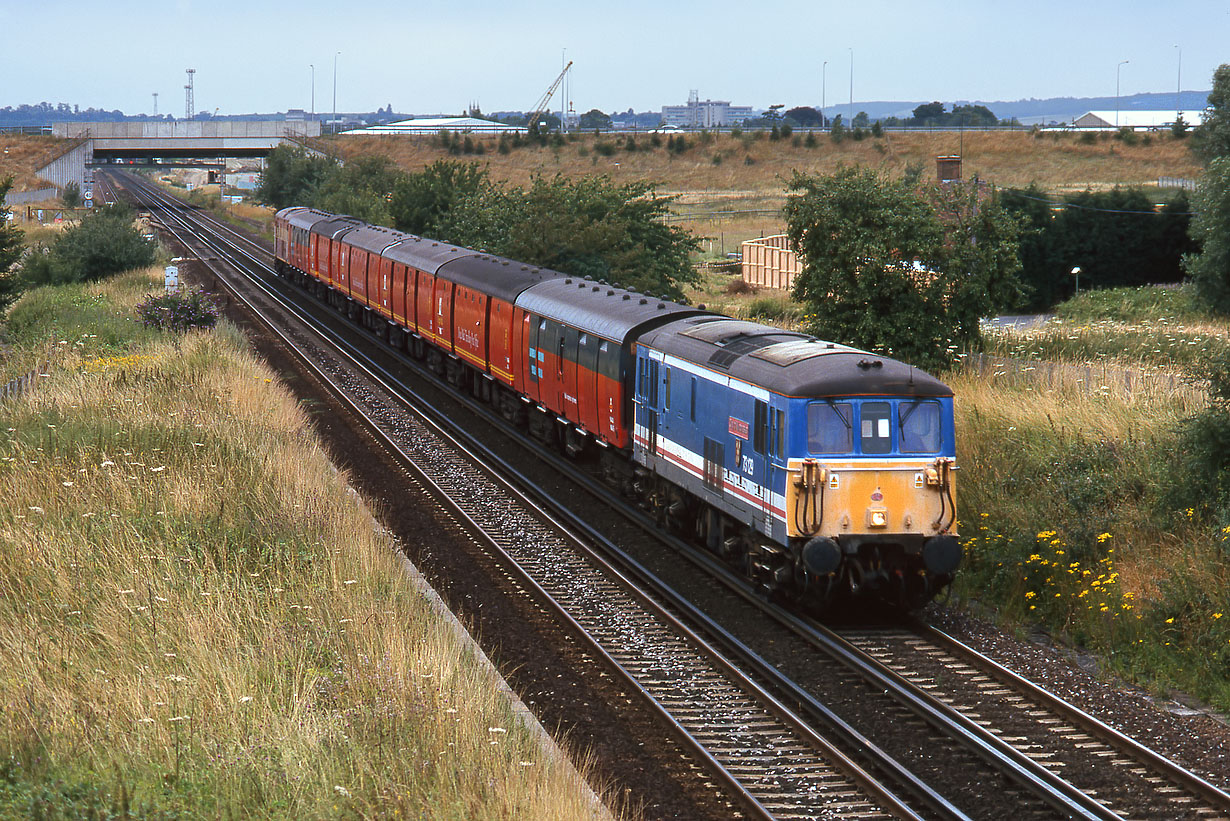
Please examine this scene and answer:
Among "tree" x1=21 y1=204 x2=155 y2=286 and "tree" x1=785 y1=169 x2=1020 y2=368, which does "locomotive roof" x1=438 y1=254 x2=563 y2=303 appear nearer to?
"tree" x1=785 y1=169 x2=1020 y2=368

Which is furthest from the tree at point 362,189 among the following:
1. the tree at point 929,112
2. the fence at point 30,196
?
the tree at point 929,112

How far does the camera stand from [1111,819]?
914 cm

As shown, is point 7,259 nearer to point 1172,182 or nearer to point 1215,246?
point 1215,246

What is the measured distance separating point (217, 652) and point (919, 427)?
7687 mm

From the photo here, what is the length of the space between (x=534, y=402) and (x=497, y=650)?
11.1 metres

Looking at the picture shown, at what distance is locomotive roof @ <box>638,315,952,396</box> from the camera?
13578mm

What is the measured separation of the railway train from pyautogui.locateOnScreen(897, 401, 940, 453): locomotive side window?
0.01m

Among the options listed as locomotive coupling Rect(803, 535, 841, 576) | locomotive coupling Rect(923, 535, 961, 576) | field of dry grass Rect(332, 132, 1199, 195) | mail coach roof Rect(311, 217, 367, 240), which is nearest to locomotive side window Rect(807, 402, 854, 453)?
locomotive coupling Rect(803, 535, 841, 576)

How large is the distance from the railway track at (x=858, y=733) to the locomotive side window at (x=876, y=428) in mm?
2057

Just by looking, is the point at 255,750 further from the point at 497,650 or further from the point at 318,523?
the point at 318,523

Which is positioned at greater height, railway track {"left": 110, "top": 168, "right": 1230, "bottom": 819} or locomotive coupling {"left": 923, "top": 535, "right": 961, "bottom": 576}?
locomotive coupling {"left": 923, "top": 535, "right": 961, "bottom": 576}

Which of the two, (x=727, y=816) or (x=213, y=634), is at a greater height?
(x=213, y=634)

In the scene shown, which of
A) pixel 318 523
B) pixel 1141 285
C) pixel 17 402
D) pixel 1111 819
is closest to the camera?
pixel 1111 819

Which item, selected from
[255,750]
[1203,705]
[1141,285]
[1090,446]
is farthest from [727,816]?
[1141,285]
